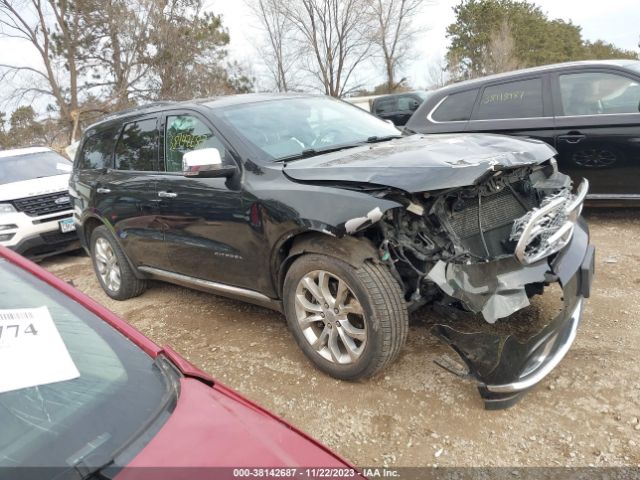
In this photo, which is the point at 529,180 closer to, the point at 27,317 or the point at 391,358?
the point at 391,358

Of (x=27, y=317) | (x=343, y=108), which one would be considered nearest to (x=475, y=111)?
(x=343, y=108)

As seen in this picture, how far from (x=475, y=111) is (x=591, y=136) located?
133 cm

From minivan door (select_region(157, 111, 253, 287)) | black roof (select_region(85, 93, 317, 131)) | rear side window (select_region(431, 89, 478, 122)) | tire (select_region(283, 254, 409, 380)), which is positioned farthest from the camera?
rear side window (select_region(431, 89, 478, 122))

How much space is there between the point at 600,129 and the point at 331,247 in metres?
3.71

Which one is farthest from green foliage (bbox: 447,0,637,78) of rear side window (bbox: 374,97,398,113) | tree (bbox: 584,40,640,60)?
rear side window (bbox: 374,97,398,113)

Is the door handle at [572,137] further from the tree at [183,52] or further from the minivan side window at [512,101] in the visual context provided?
the tree at [183,52]

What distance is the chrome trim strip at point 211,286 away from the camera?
134 inches

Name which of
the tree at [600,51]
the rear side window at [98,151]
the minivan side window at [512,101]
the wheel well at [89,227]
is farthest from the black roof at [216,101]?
the tree at [600,51]

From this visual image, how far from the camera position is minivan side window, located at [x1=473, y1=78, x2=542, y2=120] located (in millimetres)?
5465

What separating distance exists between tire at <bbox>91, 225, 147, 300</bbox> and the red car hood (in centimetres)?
359

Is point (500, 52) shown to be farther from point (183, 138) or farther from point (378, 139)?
point (183, 138)

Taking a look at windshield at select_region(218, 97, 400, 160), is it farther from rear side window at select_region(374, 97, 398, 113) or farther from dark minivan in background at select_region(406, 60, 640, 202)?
rear side window at select_region(374, 97, 398, 113)

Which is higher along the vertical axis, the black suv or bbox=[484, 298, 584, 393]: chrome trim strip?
the black suv

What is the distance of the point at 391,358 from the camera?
9.09ft
